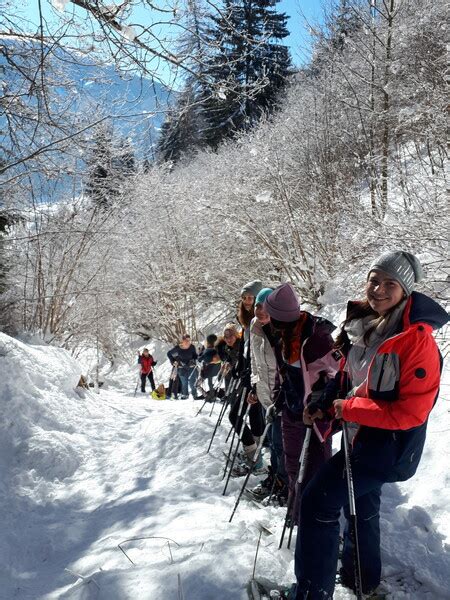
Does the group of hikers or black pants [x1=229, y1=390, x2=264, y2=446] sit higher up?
the group of hikers

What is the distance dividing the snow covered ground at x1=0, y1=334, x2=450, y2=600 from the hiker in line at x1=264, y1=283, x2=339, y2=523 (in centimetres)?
61

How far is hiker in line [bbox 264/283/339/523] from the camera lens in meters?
3.10

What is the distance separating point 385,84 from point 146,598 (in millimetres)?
12563

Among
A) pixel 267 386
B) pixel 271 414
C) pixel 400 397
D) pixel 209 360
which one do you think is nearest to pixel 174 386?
pixel 209 360

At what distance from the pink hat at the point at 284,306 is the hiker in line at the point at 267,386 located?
1.83 ft

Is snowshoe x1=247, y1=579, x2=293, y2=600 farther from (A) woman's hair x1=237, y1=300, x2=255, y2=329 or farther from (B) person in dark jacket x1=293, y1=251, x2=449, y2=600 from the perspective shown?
(A) woman's hair x1=237, y1=300, x2=255, y2=329

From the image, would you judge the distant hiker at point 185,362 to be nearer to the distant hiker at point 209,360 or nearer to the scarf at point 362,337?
the distant hiker at point 209,360

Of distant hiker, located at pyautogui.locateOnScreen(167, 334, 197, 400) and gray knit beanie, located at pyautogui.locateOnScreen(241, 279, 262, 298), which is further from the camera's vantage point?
distant hiker, located at pyautogui.locateOnScreen(167, 334, 197, 400)

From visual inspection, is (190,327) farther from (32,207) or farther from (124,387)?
(32,207)

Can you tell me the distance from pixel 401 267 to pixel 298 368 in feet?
4.01

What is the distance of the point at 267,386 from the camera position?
4.09 meters

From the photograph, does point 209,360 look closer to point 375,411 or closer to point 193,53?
point 193,53

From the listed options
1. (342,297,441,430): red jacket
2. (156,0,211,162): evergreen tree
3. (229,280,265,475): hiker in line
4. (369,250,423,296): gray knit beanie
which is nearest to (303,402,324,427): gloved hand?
(342,297,441,430): red jacket

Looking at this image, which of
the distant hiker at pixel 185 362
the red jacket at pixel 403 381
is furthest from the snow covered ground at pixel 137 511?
the distant hiker at pixel 185 362
